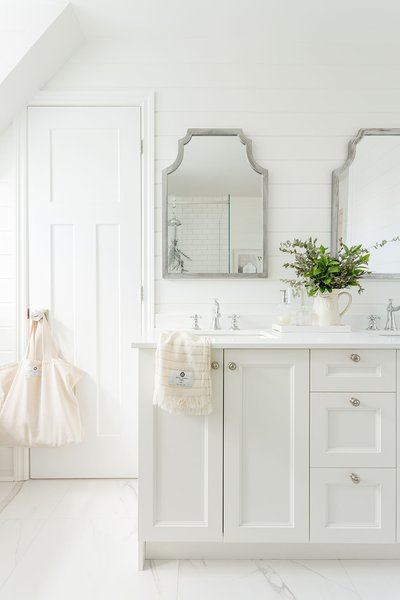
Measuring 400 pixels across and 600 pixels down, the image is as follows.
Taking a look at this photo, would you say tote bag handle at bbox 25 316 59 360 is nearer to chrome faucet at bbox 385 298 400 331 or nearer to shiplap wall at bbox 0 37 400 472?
shiplap wall at bbox 0 37 400 472

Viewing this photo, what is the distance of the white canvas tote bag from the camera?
222cm

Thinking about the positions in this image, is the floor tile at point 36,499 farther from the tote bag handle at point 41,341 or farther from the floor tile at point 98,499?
the tote bag handle at point 41,341

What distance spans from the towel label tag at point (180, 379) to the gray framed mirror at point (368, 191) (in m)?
1.23

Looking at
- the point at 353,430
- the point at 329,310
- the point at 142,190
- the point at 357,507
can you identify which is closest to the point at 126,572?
the point at 357,507

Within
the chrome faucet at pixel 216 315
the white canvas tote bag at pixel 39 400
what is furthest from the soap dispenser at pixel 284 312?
the white canvas tote bag at pixel 39 400

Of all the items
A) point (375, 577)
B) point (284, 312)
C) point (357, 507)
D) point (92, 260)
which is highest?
point (92, 260)

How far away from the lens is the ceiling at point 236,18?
2002 millimetres

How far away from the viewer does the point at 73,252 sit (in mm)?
2316

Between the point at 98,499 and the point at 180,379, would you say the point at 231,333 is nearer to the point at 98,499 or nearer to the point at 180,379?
the point at 180,379

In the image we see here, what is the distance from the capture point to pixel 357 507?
1.58 m

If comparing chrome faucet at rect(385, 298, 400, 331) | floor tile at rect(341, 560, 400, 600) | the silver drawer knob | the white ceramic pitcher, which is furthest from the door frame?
floor tile at rect(341, 560, 400, 600)

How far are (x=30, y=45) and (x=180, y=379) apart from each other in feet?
5.64

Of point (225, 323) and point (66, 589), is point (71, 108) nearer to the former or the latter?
point (225, 323)

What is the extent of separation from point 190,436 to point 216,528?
0.36 m
